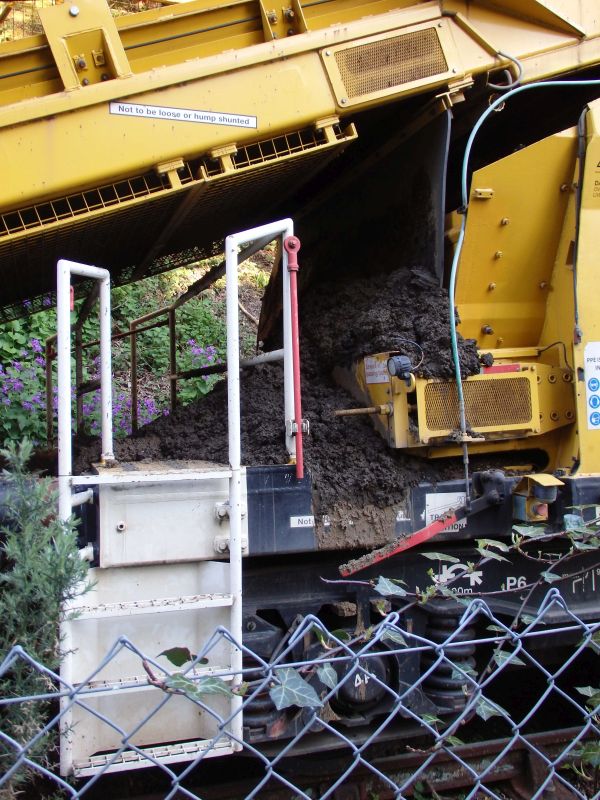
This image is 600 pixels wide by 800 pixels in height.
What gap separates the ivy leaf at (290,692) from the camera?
1.69 meters

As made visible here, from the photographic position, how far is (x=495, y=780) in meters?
3.63

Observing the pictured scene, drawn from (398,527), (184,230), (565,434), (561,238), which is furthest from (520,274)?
(184,230)

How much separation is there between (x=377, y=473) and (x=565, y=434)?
0.98 m

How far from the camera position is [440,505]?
130 inches

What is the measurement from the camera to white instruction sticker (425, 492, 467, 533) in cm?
328

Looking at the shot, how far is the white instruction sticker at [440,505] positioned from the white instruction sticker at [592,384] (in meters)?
0.72

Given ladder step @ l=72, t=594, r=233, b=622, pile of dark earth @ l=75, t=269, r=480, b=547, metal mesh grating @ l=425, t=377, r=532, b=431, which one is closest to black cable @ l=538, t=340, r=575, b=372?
metal mesh grating @ l=425, t=377, r=532, b=431

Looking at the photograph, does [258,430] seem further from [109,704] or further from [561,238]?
[561,238]

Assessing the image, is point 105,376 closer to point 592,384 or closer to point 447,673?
point 447,673

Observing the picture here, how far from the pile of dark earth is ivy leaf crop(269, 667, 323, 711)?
137 centimetres

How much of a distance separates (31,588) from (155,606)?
647 mm

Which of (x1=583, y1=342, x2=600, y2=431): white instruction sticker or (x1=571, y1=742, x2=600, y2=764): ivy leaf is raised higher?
(x1=583, y1=342, x2=600, y2=431): white instruction sticker

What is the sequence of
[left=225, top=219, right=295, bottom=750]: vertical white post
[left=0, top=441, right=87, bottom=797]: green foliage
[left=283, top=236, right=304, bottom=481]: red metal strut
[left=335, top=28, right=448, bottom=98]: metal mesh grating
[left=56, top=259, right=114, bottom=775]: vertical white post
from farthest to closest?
[left=335, top=28, right=448, bottom=98]: metal mesh grating < [left=283, top=236, right=304, bottom=481]: red metal strut < [left=225, top=219, right=295, bottom=750]: vertical white post < [left=56, top=259, right=114, bottom=775]: vertical white post < [left=0, top=441, right=87, bottom=797]: green foliage

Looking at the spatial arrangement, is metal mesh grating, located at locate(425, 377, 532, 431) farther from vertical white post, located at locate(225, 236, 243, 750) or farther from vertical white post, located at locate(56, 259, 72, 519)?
vertical white post, located at locate(56, 259, 72, 519)
